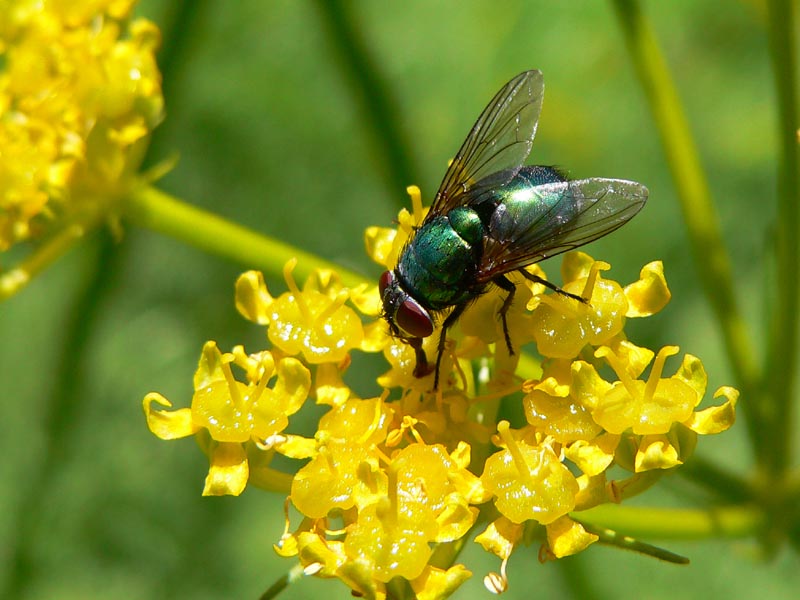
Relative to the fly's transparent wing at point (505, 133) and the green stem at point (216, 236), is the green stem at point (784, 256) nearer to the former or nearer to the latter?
the fly's transparent wing at point (505, 133)

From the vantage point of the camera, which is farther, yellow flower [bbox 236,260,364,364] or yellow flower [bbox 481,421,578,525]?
yellow flower [bbox 236,260,364,364]

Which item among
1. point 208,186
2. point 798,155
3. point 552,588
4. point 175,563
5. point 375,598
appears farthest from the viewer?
point 208,186

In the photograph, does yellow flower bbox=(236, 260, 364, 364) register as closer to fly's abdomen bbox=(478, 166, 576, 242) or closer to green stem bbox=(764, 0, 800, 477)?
fly's abdomen bbox=(478, 166, 576, 242)

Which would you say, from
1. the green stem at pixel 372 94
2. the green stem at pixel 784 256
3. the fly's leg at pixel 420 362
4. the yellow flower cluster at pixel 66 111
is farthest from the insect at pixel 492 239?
the green stem at pixel 372 94

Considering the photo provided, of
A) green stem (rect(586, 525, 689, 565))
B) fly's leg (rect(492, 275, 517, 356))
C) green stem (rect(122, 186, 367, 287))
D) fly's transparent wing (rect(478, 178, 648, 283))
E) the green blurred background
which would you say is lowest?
Answer: the green blurred background

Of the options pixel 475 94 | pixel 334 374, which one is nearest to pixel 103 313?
pixel 475 94

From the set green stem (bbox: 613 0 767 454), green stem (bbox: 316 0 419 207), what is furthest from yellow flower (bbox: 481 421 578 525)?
green stem (bbox: 316 0 419 207)

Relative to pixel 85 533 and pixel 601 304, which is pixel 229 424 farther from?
pixel 85 533
